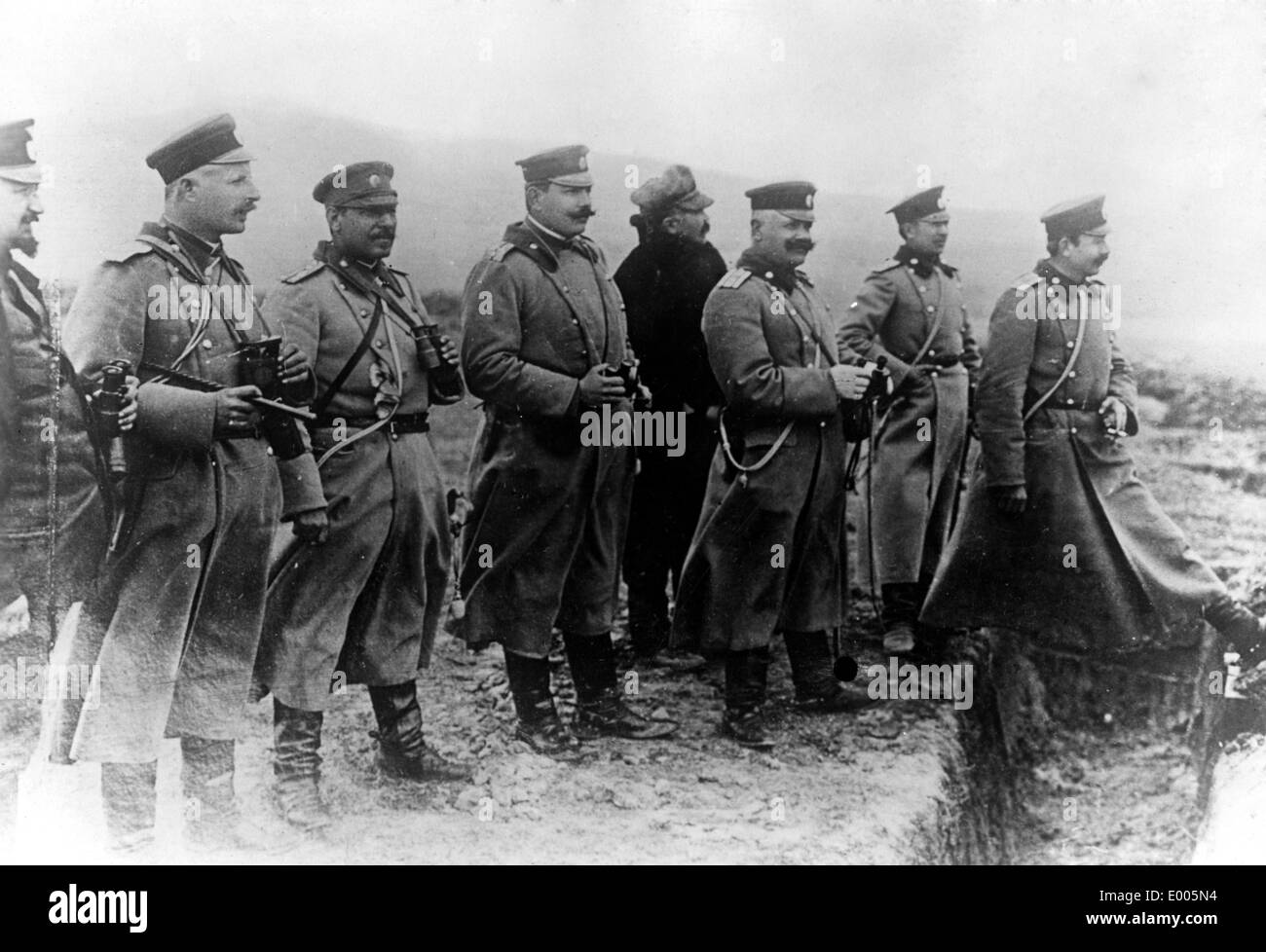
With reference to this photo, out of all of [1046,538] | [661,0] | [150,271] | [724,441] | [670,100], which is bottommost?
[1046,538]

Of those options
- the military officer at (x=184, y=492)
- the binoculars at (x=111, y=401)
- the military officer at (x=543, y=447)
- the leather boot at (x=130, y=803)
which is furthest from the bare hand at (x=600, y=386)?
the leather boot at (x=130, y=803)

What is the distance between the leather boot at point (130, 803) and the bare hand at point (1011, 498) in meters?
3.38

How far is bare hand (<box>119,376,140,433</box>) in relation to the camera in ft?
15.6

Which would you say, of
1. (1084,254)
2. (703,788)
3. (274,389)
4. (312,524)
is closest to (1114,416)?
(1084,254)

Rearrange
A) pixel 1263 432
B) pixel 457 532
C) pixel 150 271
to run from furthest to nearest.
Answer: pixel 1263 432
pixel 457 532
pixel 150 271

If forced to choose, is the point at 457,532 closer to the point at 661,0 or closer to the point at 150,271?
the point at 150,271

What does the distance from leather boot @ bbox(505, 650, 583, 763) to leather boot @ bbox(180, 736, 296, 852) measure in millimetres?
975

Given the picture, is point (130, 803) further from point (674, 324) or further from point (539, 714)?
point (674, 324)

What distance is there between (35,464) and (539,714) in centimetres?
210

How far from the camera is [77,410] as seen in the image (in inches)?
198

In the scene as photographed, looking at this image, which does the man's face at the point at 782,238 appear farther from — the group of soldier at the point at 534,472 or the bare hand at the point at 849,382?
the bare hand at the point at 849,382

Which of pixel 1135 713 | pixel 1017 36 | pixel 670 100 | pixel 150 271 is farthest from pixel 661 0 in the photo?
pixel 1135 713

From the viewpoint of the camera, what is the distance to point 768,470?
5.34 metres

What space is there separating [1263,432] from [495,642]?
10.7ft
